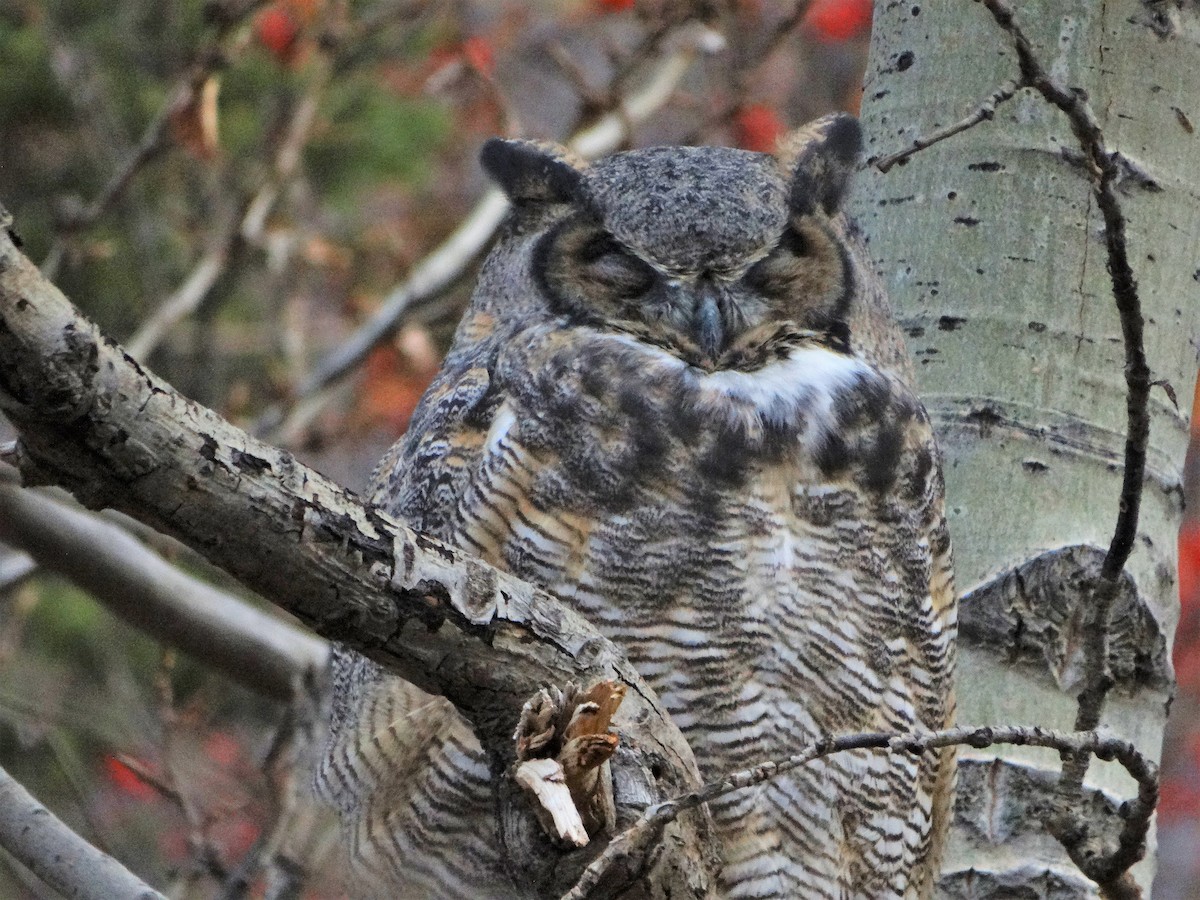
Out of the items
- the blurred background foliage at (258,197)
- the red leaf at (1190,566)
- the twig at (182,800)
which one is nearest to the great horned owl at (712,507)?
the twig at (182,800)

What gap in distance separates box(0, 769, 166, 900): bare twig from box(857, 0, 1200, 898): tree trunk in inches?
38.2

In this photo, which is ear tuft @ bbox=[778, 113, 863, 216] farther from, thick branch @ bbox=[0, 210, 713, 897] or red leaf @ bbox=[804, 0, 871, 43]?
red leaf @ bbox=[804, 0, 871, 43]

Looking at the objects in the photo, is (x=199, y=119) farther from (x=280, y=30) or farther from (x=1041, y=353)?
(x=1041, y=353)

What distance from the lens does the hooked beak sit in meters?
2.01

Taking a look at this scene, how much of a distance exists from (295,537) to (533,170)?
1.05 meters

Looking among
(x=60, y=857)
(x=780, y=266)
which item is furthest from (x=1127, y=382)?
(x=60, y=857)

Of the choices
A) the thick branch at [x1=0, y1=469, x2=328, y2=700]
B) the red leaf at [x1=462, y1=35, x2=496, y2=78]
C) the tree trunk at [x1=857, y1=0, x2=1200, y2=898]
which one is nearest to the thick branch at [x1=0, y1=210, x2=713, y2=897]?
the tree trunk at [x1=857, y1=0, x2=1200, y2=898]

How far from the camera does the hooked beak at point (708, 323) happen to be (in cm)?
201

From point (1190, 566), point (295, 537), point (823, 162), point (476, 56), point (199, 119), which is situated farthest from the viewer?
point (1190, 566)

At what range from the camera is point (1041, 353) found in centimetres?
202

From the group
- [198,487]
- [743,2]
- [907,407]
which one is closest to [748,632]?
[907,407]

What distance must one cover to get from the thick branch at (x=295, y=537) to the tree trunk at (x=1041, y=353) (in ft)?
1.98

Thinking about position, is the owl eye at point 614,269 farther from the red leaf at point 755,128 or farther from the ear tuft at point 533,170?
the red leaf at point 755,128

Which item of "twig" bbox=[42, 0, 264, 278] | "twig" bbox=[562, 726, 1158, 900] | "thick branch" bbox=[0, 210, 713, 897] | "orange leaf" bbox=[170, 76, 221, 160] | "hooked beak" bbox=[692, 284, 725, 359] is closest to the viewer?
"thick branch" bbox=[0, 210, 713, 897]
